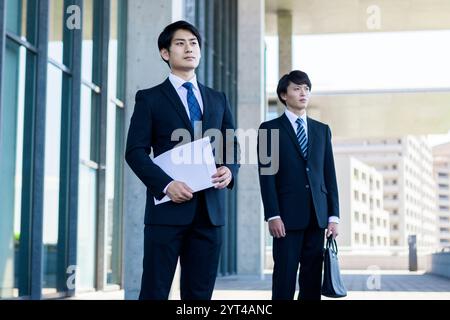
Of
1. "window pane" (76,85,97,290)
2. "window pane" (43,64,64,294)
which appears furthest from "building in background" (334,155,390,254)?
"window pane" (43,64,64,294)

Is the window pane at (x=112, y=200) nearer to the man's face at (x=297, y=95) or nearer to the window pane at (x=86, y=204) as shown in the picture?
the window pane at (x=86, y=204)

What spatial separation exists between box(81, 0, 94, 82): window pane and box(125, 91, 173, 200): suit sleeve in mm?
7856

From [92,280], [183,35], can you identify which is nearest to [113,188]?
[92,280]

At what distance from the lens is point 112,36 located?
12.5m

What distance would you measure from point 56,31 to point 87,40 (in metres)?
1.42

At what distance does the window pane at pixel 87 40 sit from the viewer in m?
11.4

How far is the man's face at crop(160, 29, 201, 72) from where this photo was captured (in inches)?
145

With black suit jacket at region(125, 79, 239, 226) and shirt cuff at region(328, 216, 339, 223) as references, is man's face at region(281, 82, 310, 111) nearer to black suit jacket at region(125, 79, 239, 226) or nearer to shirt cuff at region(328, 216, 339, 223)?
shirt cuff at region(328, 216, 339, 223)

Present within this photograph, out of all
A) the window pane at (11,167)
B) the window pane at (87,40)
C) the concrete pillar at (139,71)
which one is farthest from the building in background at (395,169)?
the window pane at (11,167)

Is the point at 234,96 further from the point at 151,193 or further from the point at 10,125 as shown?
the point at 151,193

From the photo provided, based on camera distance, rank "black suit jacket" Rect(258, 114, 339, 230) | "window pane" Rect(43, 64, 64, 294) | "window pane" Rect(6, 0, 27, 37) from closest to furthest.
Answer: "black suit jacket" Rect(258, 114, 339, 230)
"window pane" Rect(6, 0, 27, 37)
"window pane" Rect(43, 64, 64, 294)

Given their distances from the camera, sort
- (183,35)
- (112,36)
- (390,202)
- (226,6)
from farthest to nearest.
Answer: (390,202) → (226,6) → (112,36) → (183,35)

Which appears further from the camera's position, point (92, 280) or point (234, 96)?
point (234, 96)
